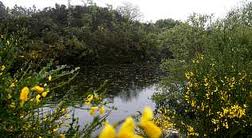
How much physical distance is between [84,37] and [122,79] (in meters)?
12.5

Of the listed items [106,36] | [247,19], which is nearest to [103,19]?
[106,36]

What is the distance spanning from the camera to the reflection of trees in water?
22266 millimetres

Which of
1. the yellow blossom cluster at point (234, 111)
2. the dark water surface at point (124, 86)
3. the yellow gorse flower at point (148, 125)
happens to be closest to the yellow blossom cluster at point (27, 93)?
the yellow gorse flower at point (148, 125)

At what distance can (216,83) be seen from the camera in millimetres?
8859

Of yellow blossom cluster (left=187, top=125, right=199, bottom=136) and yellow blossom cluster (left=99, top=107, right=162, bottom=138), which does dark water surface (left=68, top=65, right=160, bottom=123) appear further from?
yellow blossom cluster (left=99, top=107, right=162, bottom=138)

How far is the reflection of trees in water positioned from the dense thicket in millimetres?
3151

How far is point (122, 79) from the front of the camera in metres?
26.9

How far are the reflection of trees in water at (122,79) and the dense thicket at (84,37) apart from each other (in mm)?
3151

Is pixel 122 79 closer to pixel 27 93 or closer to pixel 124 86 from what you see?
pixel 124 86

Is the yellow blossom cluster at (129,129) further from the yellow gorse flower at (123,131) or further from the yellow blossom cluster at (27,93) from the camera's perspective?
the yellow blossom cluster at (27,93)

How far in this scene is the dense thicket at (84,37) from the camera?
32.5m

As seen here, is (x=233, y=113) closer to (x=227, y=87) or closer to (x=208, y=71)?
(x=227, y=87)

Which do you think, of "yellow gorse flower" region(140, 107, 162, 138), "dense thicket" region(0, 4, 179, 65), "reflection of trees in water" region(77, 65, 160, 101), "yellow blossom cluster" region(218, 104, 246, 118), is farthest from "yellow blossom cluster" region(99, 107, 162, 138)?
"dense thicket" region(0, 4, 179, 65)

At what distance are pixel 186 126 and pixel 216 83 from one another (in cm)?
131
